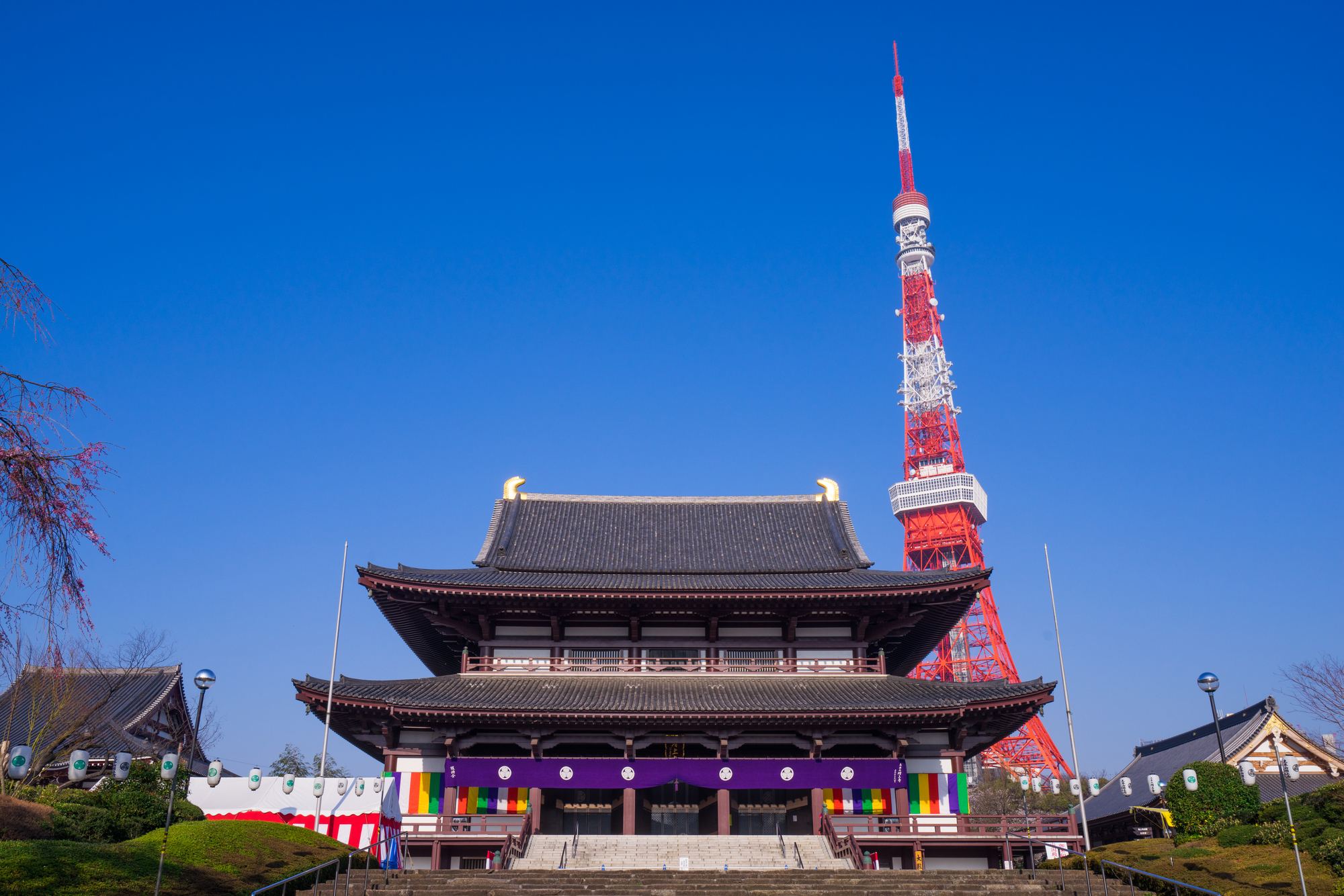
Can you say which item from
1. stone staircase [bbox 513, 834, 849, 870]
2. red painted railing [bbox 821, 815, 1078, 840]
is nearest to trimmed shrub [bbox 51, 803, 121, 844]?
stone staircase [bbox 513, 834, 849, 870]

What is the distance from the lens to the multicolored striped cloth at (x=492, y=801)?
31500mm

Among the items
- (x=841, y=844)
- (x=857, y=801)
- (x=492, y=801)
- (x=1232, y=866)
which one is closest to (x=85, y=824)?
(x=492, y=801)

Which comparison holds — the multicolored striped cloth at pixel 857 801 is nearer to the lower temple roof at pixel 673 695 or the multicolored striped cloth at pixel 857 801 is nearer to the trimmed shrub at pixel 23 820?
the lower temple roof at pixel 673 695

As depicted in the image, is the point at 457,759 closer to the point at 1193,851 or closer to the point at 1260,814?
the point at 1193,851

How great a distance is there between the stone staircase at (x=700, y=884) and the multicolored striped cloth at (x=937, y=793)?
670cm

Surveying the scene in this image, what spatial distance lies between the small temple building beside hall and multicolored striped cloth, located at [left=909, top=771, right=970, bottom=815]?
Result: 6 cm

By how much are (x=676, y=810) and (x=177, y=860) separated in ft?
51.7

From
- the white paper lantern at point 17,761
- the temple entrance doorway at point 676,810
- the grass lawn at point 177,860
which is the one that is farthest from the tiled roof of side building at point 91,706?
the temple entrance doorway at point 676,810

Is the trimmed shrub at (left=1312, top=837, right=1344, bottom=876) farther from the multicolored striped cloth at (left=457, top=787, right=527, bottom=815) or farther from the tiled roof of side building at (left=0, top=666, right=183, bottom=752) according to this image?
the tiled roof of side building at (left=0, top=666, right=183, bottom=752)

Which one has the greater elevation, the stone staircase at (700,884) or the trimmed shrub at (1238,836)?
the trimmed shrub at (1238,836)

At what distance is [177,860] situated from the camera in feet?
69.7

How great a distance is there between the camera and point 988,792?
263ft

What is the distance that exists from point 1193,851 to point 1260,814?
3.46m

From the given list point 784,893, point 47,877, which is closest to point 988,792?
point 784,893
